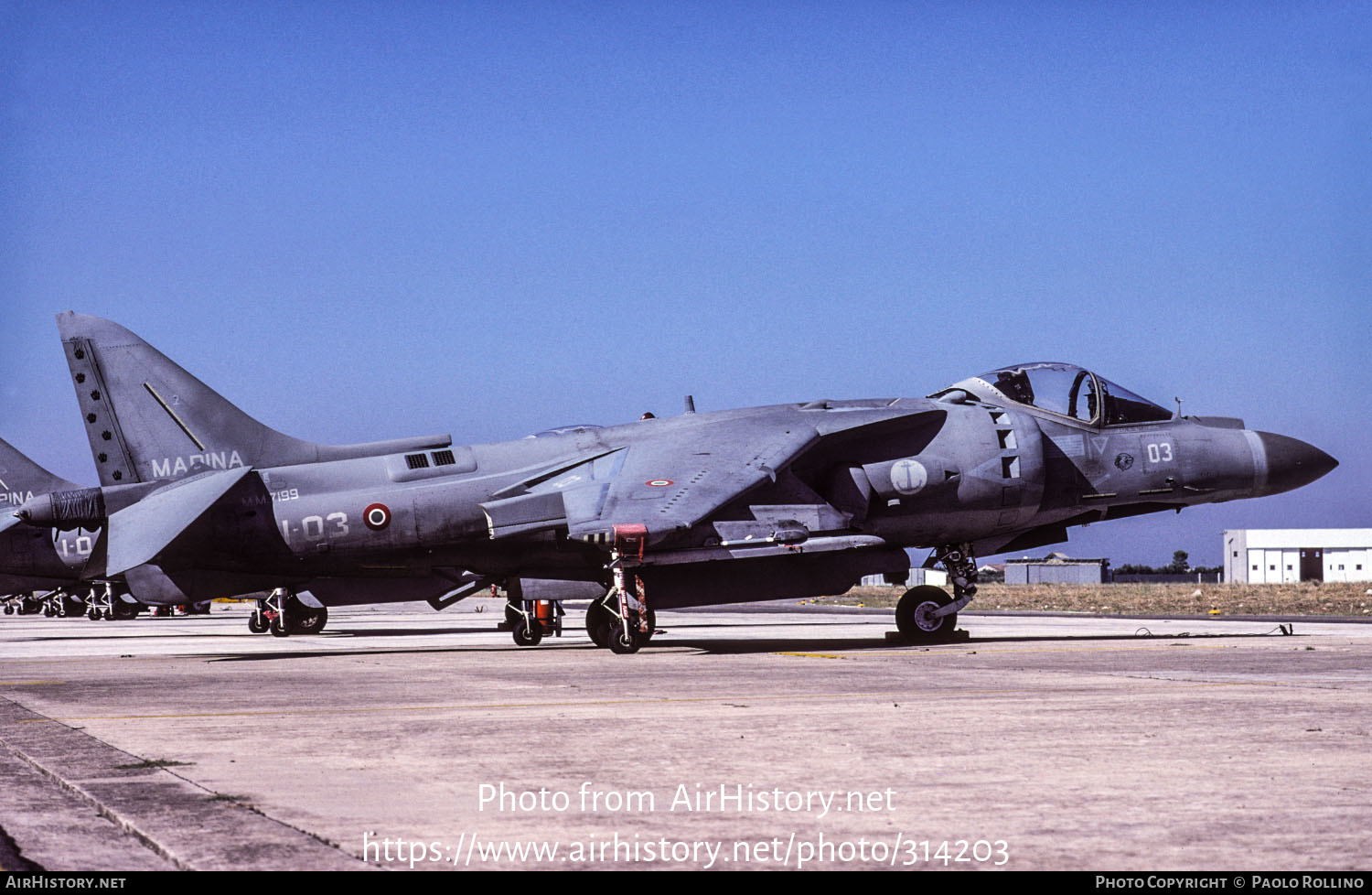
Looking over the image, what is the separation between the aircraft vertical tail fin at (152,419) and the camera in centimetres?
2055

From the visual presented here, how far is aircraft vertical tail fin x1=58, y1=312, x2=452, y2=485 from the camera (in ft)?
67.4

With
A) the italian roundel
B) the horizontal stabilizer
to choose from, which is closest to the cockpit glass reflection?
the italian roundel

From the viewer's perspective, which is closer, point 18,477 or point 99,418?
point 99,418

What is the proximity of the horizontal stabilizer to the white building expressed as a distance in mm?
99826

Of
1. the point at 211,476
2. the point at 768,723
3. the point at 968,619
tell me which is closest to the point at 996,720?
the point at 768,723

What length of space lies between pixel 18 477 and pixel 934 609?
76.2ft

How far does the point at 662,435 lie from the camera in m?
21.1

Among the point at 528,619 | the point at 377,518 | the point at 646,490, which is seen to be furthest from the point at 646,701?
the point at 528,619

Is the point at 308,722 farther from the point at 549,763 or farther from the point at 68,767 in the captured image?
the point at 549,763

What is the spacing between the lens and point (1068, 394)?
72.2 ft

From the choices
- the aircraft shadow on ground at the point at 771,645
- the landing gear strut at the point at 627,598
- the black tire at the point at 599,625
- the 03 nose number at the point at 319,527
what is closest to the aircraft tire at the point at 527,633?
the aircraft shadow on ground at the point at 771,645

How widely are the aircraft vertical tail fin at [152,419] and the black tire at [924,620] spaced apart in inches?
306

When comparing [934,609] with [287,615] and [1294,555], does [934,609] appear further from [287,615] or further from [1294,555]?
[1294,555]

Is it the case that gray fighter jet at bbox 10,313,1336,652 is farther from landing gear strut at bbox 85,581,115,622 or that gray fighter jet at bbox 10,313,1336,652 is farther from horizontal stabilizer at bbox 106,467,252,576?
landing gear strut at bbox 85,581,115,622
